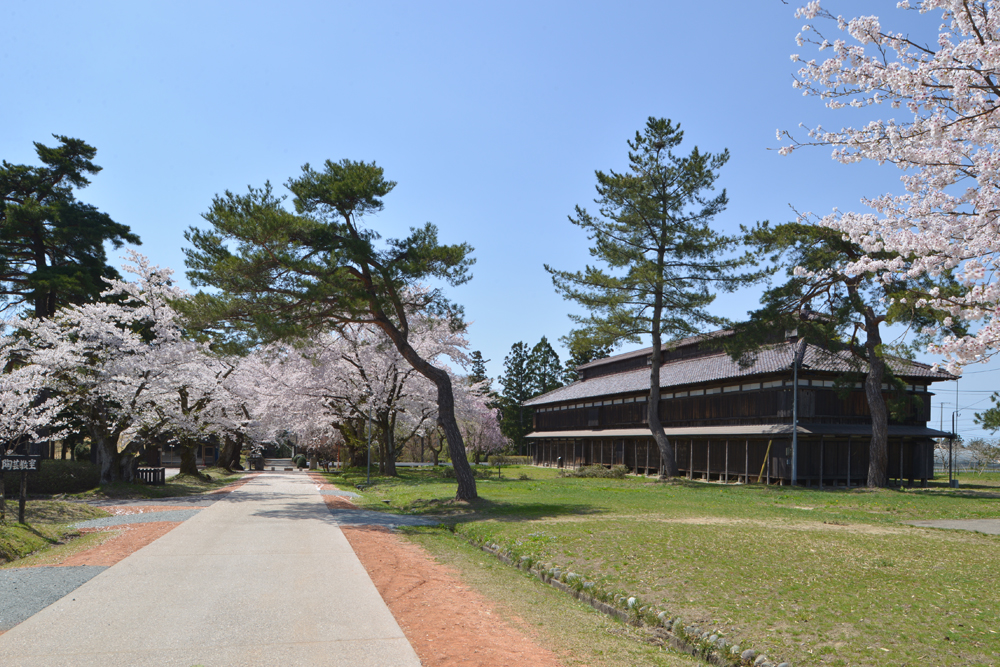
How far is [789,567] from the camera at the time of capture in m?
8.57

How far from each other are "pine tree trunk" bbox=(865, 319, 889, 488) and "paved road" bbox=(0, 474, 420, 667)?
991 inches

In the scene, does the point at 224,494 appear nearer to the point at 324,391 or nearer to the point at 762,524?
the point at 324,391

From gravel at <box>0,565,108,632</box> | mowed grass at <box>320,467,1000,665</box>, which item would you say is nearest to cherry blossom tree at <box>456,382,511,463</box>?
mowed grass at <box>320,467,1000,665</box>

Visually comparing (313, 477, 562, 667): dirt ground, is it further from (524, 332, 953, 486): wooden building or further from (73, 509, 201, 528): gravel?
(524, 332, 953, 486): wooden building

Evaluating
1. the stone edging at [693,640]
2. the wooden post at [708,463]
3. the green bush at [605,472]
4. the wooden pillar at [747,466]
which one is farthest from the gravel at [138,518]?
the wooden post at [708,463]

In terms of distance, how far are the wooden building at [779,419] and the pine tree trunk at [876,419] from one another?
2.91ft

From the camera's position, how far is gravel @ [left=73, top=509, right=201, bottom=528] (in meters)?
14.2

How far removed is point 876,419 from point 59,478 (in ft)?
99.9

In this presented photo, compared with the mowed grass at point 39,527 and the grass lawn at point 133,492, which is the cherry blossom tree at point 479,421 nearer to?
the grass lawn at point 133,492

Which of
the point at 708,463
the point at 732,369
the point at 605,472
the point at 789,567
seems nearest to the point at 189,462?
the point at 605,472

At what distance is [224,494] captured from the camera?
22891mm

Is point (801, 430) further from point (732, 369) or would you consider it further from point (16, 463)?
point (16, 463)

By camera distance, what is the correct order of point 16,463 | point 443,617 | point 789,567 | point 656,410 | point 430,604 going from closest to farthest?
point 443,617, point 430,604, point 789,567, point 16,463, point 656,410

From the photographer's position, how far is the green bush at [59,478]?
19891 millimetres
